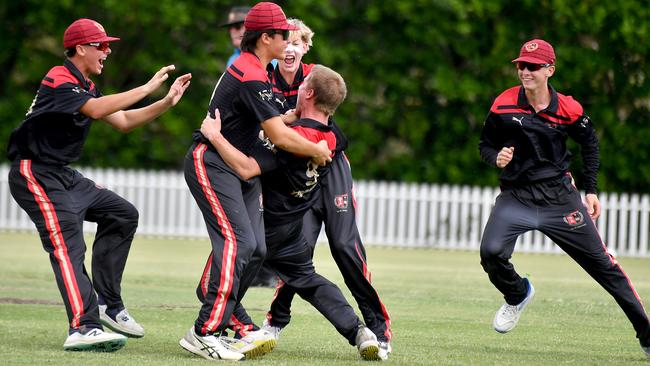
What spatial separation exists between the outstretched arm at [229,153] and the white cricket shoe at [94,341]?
4.08ft

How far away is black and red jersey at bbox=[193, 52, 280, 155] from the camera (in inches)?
262

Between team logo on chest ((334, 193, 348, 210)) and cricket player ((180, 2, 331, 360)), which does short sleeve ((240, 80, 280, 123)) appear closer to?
cricket player ((180, 2, 331, 360))

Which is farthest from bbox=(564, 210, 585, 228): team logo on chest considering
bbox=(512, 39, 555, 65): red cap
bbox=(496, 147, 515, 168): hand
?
bbox=(512, 39, 555, 65): red cap

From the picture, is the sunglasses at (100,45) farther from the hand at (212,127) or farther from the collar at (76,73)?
the hand at (212,127)

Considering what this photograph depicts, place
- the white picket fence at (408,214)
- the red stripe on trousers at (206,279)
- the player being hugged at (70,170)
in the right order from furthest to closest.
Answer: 1. the white picket fence at (408,214)
2. the red stripe on trousers at (206,279)
3. the player being hugged at (70,170)

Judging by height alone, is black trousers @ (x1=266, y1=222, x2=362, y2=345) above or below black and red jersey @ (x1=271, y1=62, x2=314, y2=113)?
below

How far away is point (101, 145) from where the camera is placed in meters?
21.5

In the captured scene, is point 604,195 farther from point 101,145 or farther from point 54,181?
point 54,181

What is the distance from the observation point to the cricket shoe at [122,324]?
7699 mm

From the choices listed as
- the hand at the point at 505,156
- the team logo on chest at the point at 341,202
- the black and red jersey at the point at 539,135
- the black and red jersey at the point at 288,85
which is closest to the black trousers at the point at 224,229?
the team logo on chest at the point at 341,202

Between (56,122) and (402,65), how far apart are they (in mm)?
14043

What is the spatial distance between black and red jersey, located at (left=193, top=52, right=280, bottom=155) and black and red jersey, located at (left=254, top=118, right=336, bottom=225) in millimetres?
191

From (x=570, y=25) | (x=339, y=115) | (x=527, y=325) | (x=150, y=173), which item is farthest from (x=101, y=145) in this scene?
(x=527, y=325)

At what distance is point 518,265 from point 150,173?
7.51 m
